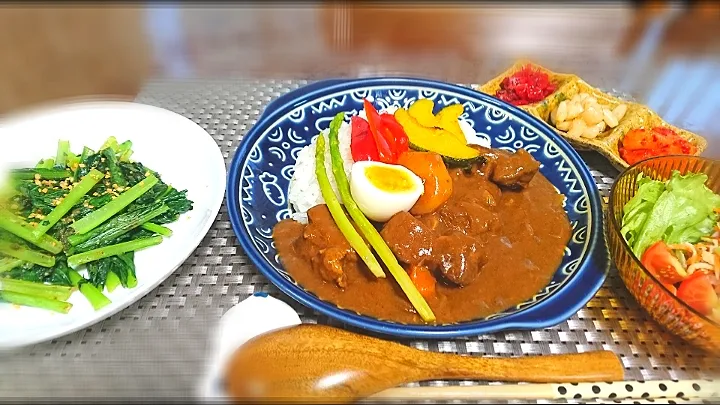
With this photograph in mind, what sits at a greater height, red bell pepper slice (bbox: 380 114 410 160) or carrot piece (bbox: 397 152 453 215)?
red bell pepper slice (bbox: 380 114 410 160)

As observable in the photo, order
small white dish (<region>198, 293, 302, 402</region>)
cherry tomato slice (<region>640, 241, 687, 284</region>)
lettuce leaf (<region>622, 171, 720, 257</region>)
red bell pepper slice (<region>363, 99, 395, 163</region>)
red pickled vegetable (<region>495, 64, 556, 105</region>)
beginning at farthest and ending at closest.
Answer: red pickled vegetable (<region>495, 64, 556, 105</region>), red bell pepper slice (<region>363, 99, 395, 163</region>), lettuce leaf (<region>622, 171, 720, 257</region>), cherry tomato slice (<region>640, 241, 687, 284</region>), small white dish (<region>198, 293, 302, 402</region>)

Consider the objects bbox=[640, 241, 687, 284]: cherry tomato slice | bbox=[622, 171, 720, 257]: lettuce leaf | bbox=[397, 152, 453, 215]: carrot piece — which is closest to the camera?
bbox=[640, 241, 687, 284]: cherry tomato slice

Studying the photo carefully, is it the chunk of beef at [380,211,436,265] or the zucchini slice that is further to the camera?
the zucchini slice

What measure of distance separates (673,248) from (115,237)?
5.56 feet

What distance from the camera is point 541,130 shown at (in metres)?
2.15

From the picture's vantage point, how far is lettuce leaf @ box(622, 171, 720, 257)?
5.40 ft

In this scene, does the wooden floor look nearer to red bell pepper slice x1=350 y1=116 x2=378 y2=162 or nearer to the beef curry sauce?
red bell pepper slice x1=350 y1=116 x2=378 y2=162

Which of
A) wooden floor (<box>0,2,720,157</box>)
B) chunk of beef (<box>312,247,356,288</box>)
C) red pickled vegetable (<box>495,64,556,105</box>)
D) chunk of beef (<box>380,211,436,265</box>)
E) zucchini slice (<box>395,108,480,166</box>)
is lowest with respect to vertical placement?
chunk of beef (<box>312,247,356,288</box>)

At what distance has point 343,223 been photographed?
1.68 m

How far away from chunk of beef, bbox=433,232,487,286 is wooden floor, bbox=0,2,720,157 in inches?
40.8

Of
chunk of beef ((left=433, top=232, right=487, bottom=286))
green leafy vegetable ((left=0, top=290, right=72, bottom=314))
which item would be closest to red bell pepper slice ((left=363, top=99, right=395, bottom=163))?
chunk of beef ((left=433, top=232, right=487, bottom=286))

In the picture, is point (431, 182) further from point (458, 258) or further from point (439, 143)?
point (458, 258)

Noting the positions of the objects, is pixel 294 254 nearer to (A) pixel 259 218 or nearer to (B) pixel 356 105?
(A) pixel 259 218

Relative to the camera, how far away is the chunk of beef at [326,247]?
1.56 meters
